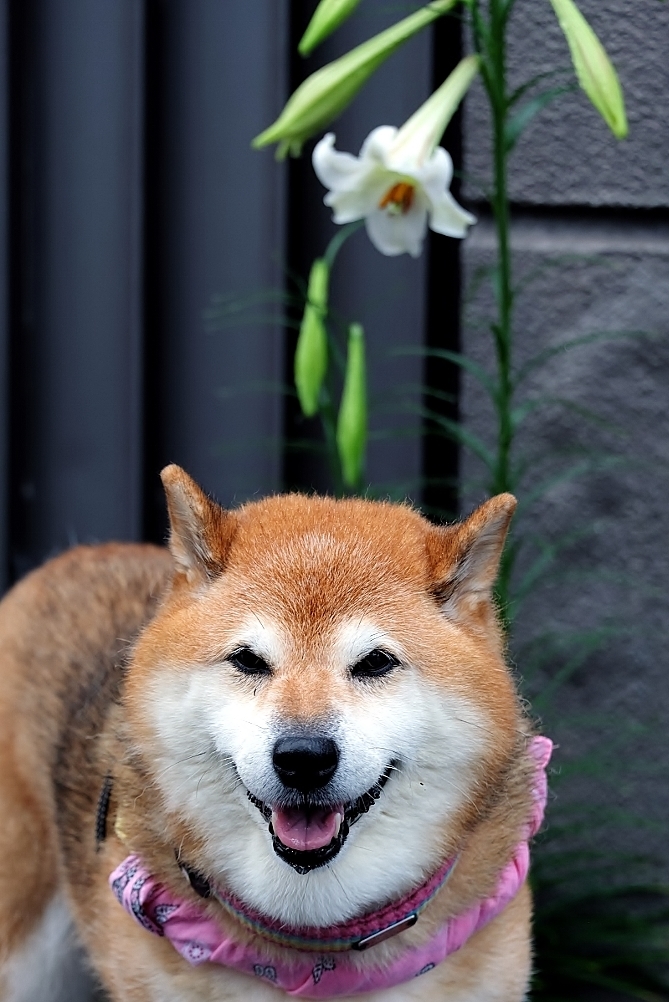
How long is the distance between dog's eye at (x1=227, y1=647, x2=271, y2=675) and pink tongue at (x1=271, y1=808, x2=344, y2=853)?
186mm

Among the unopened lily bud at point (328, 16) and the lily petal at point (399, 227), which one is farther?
the lily petal at point (399, 227)

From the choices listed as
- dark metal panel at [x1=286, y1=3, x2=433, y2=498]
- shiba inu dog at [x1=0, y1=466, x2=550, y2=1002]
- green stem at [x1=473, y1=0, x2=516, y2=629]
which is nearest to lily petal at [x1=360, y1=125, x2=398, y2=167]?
green stem at [x1=473, y1=0, x2=516, y2=629]

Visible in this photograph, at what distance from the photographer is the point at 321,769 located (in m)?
1.41

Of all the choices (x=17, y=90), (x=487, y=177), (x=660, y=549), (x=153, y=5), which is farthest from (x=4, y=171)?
(x=660, y=549)

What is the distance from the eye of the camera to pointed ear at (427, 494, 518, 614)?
1629 millimetres

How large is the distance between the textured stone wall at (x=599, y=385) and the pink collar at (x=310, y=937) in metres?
1.21

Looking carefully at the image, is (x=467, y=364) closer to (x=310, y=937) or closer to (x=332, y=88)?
(x=332, y=88)

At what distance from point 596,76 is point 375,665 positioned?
1.17 meters

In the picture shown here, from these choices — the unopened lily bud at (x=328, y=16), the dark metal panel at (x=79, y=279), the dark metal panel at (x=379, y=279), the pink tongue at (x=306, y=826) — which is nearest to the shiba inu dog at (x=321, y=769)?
the pink tongue at (x=306, y=826)

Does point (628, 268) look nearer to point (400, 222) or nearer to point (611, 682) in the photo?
point (400, 222)

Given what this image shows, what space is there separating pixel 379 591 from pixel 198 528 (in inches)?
11.7

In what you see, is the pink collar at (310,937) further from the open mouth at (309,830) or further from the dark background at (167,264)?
the dark background at (167,264)

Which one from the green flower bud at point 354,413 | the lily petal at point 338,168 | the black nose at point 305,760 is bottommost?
the black nose at point 305,760

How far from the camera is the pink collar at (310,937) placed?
64.6 inches
